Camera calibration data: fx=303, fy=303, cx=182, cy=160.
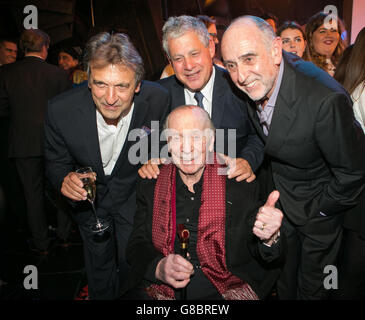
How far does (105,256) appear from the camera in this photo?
8.29ft

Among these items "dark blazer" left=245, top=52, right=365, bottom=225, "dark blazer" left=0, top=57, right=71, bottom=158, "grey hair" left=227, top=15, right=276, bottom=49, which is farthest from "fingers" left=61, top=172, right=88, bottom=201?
"dark blazer" left=0, top=57, right=71, bottom=158

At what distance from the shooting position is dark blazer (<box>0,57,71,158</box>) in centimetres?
347

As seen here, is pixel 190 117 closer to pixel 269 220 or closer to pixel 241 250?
pixel 269 220

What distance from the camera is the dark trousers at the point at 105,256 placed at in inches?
97.8

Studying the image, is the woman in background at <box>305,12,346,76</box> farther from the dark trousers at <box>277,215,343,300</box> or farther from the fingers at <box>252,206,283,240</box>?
the fingers at <box>252,206,283,240</box>

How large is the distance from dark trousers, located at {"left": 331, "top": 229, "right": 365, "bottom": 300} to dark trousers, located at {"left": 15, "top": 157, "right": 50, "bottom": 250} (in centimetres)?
318

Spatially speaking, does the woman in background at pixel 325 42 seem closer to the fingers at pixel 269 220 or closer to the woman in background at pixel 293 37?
the woman in background at pixel 293 37

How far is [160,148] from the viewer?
7.99ft

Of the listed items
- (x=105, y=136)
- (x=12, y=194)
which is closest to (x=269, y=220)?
(x=105, y=136)

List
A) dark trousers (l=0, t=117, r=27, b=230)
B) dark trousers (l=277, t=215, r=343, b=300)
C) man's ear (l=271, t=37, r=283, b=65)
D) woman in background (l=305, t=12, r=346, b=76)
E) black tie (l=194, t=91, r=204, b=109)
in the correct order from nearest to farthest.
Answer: man's ear (l=271, t=37, r=283, b=65), dark trousers (l=277, t=215, r=343, b=300), black tie (l=194, t=91, r=204, b=109), woman in background (l=305, t=12, r=346, b=76), dark trousers (l=0, t=117, r=27, b=230)

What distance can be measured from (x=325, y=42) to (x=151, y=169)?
2.57 meters

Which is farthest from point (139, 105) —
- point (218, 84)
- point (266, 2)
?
point (266, 2)

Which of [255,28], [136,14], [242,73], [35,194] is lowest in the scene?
[35,194]
